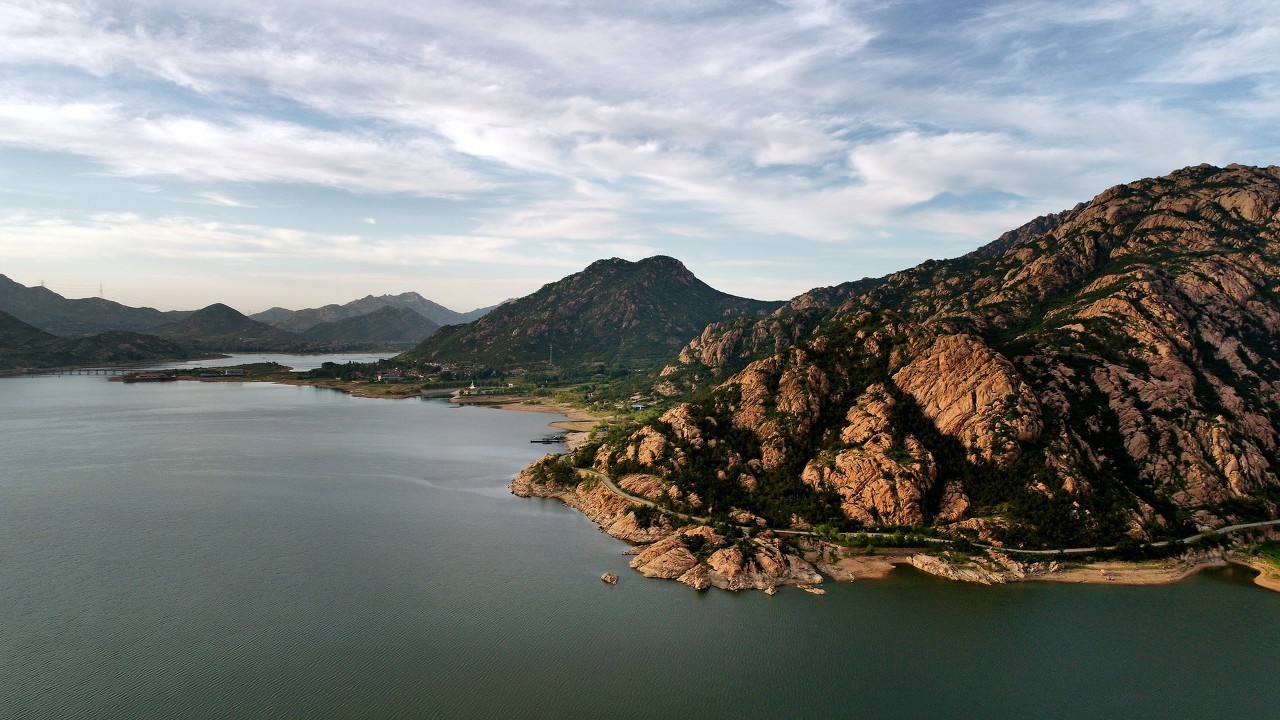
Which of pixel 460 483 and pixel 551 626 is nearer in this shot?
pixel 551 626

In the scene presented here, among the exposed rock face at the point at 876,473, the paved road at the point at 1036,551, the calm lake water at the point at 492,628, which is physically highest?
the exposed rock face at the point at 876,473

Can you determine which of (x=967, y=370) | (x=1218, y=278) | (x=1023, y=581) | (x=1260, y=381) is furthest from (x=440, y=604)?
(x=1218, y=278)

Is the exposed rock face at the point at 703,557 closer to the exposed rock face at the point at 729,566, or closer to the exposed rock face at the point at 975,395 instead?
the exposed rock face at the point at 729,566

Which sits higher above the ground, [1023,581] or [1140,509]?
[1140,509]

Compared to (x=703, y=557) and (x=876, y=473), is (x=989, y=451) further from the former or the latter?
(x=703, y=557)

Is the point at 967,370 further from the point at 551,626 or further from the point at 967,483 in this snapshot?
the point at 551,626

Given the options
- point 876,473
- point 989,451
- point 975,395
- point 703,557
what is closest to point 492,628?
point 703,557

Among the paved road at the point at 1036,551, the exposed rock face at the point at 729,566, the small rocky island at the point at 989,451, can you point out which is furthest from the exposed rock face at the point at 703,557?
the paved road at the point at 1036,551
